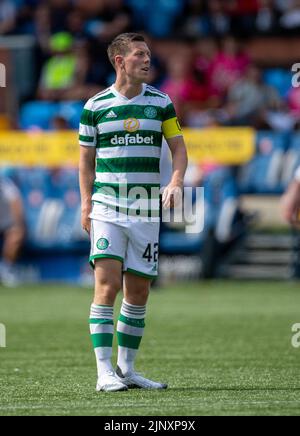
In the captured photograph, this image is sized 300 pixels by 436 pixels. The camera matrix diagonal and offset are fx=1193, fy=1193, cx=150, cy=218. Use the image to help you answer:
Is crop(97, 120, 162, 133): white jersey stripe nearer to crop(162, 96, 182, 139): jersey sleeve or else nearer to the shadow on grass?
crop(162, 96, 182, 139): jersey sleeve

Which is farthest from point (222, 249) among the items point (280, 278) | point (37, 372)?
point (37, 372)

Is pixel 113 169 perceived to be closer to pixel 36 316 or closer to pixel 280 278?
pixel 36 316

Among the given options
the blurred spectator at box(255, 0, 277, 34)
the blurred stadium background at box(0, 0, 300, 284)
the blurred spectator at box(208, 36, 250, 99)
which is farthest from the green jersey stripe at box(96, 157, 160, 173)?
the blurred spectator at box(255, 0, 277, 34)

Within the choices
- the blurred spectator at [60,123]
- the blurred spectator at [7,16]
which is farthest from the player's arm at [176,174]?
the blurred spectator at [7,16]

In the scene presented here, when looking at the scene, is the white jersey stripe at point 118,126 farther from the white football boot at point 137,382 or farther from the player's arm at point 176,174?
the white football boot at point 137,382

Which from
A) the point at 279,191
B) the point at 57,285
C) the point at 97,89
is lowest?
the point at 57,285

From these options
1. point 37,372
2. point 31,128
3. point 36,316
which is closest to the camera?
point 37,372

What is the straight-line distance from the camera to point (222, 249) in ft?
58.9

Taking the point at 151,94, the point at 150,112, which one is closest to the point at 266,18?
the point at 151,94

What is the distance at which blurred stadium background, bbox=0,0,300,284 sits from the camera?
18.0 meters

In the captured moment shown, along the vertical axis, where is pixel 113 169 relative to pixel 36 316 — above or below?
above

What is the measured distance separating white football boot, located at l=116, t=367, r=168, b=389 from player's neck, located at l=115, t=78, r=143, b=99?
1.86 m

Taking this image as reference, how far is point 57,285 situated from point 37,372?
30.0ft

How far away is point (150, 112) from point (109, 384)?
1.81 meters
